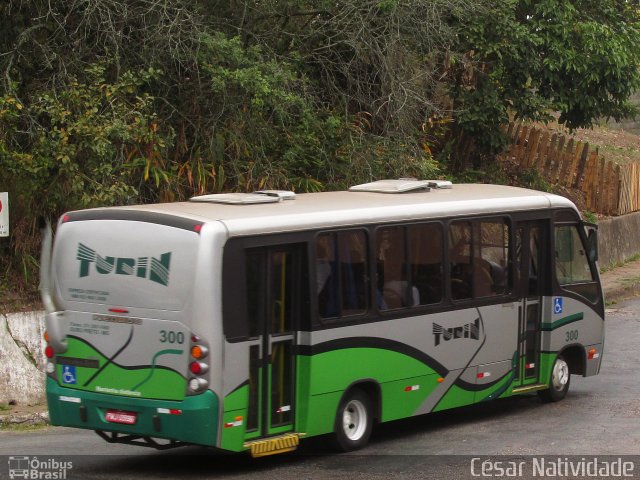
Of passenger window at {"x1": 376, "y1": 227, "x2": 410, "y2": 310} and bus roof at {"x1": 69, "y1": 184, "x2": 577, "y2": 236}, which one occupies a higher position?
bus roof at {"x1": 69, "y1": 184, "x2": 577, "y2": 236}

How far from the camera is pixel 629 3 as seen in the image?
21.3 meters

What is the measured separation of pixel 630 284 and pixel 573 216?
30.8 feet

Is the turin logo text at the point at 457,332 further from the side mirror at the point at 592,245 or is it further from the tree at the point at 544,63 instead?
the tree at the point at 544,63

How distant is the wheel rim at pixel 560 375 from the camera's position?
39.7 ft

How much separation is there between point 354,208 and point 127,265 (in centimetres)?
218

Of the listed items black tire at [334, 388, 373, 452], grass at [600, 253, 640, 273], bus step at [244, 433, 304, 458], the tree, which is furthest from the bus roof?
grass at [600, 253, 640, 273]

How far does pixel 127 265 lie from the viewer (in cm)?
887

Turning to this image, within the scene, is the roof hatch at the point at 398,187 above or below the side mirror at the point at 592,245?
above

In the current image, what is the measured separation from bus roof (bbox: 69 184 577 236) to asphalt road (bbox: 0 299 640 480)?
79.4 inches

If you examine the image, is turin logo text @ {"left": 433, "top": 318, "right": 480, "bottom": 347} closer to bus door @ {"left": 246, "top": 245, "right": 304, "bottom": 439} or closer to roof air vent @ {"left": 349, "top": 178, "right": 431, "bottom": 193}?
roof air vent @ {"left": 349, "top": 178, "right": 431, "bottom": 193}

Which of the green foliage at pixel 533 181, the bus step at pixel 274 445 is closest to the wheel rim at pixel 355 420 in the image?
the bus step at pixel 274 445

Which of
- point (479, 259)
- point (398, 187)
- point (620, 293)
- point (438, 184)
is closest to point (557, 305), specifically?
point (479, 259)

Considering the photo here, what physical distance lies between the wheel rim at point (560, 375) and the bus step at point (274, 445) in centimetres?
390

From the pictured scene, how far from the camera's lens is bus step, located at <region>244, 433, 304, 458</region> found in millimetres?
8867
